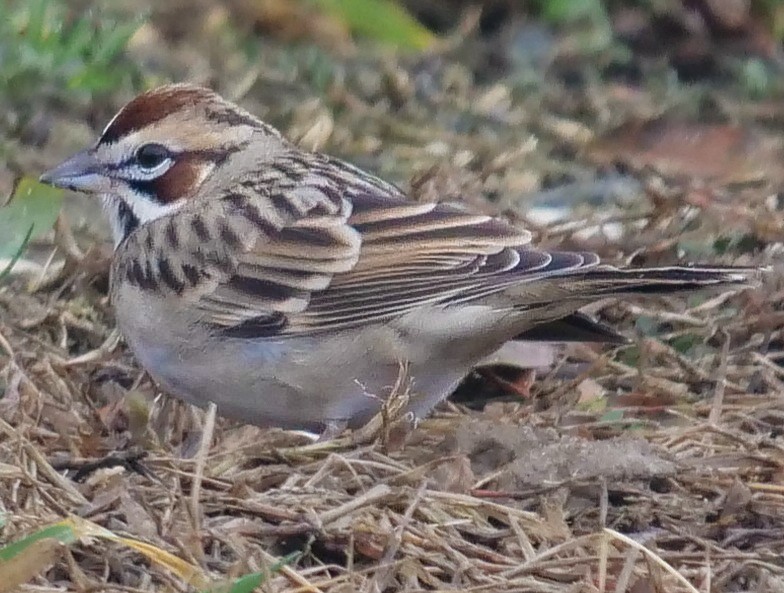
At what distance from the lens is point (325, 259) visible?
12.5 ft

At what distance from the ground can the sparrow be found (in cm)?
14

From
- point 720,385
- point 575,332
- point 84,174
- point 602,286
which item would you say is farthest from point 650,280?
point 84,174

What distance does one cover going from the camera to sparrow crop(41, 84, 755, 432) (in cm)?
365

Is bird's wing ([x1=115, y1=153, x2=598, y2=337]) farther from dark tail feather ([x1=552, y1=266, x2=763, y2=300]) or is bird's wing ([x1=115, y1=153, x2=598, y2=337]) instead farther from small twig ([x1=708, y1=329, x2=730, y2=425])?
small twig ([x1=708, y1=329, x2=730, y2=425])

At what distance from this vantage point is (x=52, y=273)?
459 centimetres

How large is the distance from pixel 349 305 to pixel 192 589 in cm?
105

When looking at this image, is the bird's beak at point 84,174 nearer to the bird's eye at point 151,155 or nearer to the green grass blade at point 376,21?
the bird's eye at point 151,155

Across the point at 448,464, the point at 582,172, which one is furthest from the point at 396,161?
the point at 448,464

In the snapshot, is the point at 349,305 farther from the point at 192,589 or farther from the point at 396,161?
the point at 396,161

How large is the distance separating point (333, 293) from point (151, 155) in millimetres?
709

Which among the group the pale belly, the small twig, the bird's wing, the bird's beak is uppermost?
the bird's beak

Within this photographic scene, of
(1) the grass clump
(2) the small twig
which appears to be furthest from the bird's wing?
(1) the grass clump

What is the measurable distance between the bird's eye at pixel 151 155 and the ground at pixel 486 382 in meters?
0.50

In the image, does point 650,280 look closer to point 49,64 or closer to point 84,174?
point 84,174
